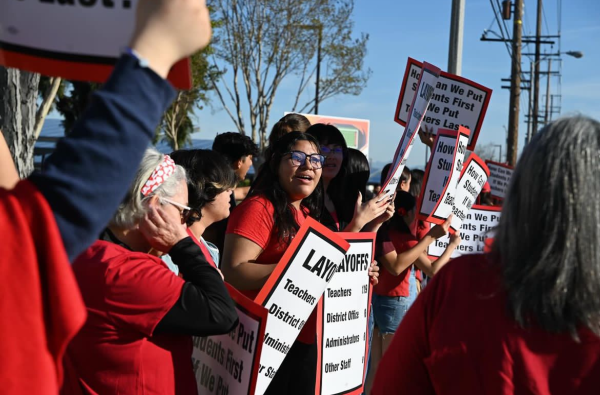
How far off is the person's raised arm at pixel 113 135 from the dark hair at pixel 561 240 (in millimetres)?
963

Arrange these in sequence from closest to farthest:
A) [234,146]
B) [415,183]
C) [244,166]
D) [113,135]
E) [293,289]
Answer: [113,135] < [293,289] < [234,146] < [244,166] < [415,183]

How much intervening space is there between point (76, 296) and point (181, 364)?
1381 millimetres

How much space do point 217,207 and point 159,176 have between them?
91 centimetres

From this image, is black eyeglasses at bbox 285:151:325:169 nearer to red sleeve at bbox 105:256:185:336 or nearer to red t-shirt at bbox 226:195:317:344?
red t-shirt at bbox 226:195:317:344

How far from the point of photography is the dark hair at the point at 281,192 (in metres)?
3.59

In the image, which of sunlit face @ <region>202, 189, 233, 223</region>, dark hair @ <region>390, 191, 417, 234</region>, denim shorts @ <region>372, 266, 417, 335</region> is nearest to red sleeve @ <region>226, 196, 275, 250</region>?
sunlit face @ <region>202, 189, 233, 223</region>

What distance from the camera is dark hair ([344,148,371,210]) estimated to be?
4.83 metres

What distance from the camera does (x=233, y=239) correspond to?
3484mm

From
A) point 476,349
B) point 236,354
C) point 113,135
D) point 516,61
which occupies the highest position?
point 516,61

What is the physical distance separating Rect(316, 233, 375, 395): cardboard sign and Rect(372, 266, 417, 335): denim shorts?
2206 millimetres

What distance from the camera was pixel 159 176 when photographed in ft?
7.98

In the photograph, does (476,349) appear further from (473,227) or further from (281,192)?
(473,227)

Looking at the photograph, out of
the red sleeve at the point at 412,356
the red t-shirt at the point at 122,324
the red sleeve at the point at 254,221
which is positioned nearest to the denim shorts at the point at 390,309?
the red sleeve at the point at 254,221

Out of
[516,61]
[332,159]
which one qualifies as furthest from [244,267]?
[516,61]
